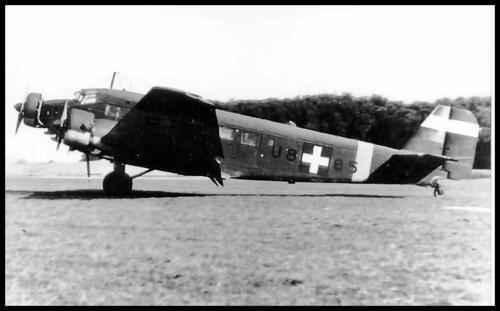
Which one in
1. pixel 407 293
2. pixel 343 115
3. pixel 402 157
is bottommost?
pixel 407 293

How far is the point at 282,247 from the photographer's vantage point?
20.7ft

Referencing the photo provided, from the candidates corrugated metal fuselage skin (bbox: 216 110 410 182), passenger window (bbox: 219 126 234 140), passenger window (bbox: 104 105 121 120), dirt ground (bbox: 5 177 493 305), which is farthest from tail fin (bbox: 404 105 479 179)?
passenger window (bbox: 104 105 121 120)

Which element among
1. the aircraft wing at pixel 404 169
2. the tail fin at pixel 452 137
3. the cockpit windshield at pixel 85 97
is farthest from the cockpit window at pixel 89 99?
the tail fin at pixel 452 137

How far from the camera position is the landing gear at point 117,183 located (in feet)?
39.9

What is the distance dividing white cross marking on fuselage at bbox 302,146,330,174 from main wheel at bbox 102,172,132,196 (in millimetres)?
4440

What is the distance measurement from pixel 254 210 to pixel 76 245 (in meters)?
4.23

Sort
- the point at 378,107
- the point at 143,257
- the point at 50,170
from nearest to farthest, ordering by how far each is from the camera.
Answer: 1. the point at 143,257
2. the point at 50,170
3. the point at 378,107

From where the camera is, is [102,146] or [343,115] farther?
[343,115]

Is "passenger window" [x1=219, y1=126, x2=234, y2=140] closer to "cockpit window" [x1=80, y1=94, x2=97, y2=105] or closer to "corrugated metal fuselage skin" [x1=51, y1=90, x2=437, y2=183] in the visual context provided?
"corrugated metal fuselage skin" [x1=51, y1=90, x2=437, y2=183]

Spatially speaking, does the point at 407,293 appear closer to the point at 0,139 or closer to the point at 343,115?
the point at 0,139

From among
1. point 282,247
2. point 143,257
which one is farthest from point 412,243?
point 143,257

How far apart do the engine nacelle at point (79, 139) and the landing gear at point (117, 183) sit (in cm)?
94

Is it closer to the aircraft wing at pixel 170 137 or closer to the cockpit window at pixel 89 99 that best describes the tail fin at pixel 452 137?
the aircraft wing at pixel 170 137

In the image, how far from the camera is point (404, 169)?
13445mm
